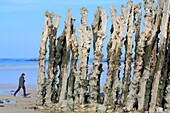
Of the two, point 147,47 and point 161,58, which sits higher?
point 147,47

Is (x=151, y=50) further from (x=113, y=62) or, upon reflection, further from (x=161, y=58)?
(x=113, y=62)

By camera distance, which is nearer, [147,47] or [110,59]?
[147,47]

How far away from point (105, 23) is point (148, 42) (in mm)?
2051

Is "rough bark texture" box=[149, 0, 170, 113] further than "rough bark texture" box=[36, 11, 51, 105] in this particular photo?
No

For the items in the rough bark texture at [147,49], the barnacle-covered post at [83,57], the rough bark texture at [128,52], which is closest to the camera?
the rough bark texture at [147,49]

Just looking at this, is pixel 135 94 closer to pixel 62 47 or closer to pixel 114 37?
pixel 114 37

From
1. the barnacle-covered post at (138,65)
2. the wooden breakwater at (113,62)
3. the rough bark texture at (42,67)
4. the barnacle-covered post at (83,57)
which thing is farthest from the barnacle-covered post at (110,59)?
the rough bark texture at (42,67)

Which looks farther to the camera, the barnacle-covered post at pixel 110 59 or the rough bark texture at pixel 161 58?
the barnacle-covered post at pixel 110 59

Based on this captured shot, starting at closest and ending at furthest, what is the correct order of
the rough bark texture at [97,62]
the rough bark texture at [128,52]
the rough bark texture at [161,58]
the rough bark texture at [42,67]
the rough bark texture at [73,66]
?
the rough bark texture at [161,58]
the rough bark texture at [128,52]
the rough bark texture at [97,62]
the rough bark texture at [73,66]
the rough bark texture at [42,67]

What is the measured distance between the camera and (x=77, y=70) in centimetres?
1573

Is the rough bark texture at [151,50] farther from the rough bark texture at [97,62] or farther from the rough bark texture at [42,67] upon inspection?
the rough bark texture at [42,67]

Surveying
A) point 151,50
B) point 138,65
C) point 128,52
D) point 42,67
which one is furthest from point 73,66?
point 151,50

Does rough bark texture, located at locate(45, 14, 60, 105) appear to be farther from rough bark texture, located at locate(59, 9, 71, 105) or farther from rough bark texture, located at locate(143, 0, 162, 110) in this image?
rough bark texture, located at locate(143, 0, 162, 110)

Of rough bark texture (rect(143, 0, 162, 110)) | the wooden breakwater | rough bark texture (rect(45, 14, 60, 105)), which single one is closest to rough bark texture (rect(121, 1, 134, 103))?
the wooden breakwater
